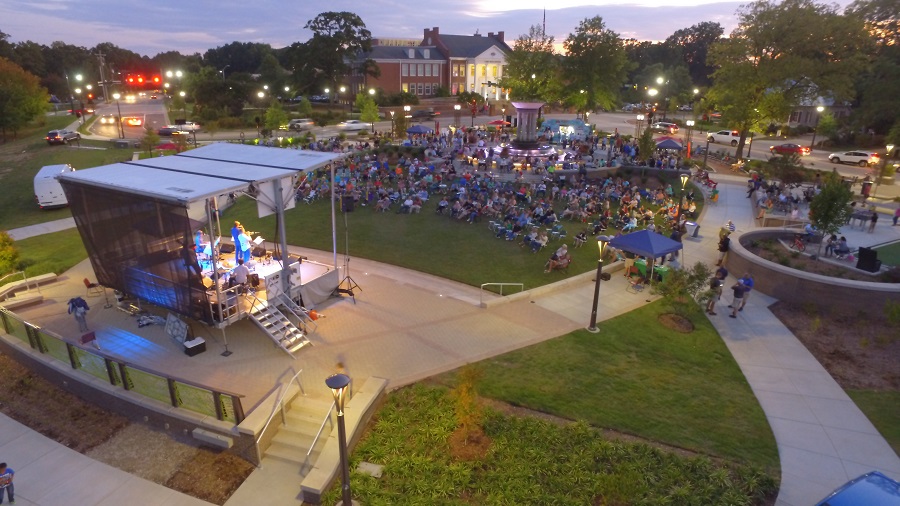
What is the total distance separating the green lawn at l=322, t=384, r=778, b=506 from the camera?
8.38 m

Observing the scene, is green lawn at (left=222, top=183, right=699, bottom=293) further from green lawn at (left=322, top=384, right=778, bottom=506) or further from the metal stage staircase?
green lawn at (left=322, top=384, right=778, bottom=506)

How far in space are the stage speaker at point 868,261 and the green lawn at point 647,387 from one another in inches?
279

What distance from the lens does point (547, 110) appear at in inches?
3214

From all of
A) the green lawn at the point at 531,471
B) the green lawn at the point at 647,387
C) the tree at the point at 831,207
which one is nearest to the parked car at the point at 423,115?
the tree at the point at 831,207

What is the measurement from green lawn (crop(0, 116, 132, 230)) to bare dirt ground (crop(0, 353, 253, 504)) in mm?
18157

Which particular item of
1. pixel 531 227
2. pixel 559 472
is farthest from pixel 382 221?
pixel 559 472

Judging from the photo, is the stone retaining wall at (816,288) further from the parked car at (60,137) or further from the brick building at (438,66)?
the brick building at (438,66)

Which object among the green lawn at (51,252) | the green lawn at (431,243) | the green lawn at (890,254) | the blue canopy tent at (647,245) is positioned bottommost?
the green lawn at (51,252)

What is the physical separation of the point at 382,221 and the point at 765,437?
1768 centimetres

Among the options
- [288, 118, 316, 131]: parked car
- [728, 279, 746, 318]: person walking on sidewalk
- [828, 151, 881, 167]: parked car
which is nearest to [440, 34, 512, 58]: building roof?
[288, 118, 316, 131]: parked car

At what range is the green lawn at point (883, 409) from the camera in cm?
1014

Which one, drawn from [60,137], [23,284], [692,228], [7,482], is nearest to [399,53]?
[60,137]

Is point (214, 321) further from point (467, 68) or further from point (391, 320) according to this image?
point (467, 68)

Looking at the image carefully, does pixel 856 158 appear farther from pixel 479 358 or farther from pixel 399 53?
pixel 399 53
